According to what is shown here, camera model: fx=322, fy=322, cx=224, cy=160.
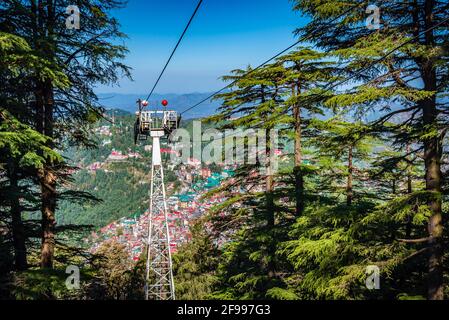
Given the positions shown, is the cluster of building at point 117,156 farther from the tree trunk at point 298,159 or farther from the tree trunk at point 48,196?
the tree trunk at point 48,196

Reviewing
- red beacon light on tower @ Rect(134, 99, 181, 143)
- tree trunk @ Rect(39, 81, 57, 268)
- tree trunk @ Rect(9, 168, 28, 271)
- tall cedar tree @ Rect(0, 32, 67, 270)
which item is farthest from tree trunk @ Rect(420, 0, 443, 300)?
tree trunk @ Rect(9, 168, 28, 271)

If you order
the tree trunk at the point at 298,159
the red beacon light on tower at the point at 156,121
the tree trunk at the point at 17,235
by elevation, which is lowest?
the tree trunk at the point at 17,235

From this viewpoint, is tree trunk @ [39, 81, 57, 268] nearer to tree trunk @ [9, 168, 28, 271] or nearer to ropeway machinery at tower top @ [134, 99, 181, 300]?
tree trunk @ [9, 168, 28, 271]

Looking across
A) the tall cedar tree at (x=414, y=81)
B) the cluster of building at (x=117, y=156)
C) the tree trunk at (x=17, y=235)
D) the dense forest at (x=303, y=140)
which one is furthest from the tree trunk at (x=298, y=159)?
the cluster of building at (x=117, y=156)

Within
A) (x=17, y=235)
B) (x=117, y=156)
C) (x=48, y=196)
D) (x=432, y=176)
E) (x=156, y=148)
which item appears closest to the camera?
(x=432, y=176)

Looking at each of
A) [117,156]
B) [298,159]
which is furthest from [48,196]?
[117,156]

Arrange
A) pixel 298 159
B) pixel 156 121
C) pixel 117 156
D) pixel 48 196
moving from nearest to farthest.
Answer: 1. pixel 48 196
2. pixel 298 159
3. pixel 156 121
4. pixel 117 156

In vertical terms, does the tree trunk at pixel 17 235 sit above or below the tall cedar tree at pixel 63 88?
below

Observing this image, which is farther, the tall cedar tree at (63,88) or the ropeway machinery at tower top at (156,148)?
the ropeway machinery at tower top at (156,148)

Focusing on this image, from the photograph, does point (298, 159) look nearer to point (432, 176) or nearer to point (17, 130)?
point (432, 176)
